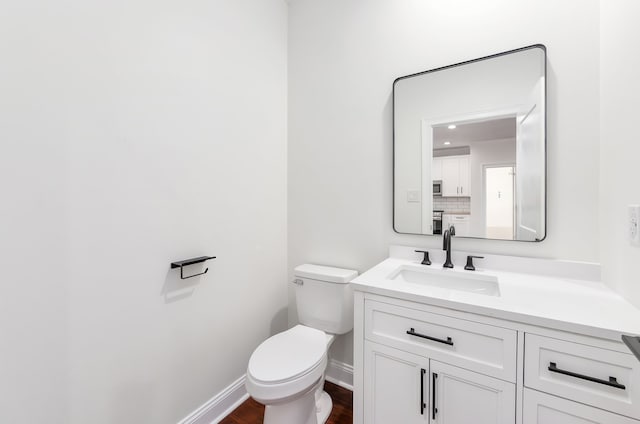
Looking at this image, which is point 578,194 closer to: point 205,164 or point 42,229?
point 205,164

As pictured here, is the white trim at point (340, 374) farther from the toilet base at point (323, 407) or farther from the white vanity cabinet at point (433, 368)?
the white vanity cabinet at point (433, 368)

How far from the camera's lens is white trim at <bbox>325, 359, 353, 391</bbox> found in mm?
1857

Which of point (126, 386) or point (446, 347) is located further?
point (126, 386)

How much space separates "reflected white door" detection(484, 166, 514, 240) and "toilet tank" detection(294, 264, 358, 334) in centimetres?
83

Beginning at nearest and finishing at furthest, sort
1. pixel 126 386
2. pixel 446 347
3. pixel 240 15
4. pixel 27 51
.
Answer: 1. pixel 27 51
2. pixel 446 347
3. pixel 126 386
4. pixel 240 15

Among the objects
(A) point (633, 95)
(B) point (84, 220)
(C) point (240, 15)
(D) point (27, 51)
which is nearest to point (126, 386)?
(B) point (84, 220)

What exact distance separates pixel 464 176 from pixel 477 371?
0.96 metres

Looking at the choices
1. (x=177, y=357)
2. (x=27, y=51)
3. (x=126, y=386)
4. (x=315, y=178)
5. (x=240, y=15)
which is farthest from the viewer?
(x=315, y=178)

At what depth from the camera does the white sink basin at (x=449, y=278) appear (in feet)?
4.37

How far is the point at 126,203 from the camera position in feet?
3.84

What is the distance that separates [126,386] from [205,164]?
1.07 meters

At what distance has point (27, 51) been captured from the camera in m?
0.91

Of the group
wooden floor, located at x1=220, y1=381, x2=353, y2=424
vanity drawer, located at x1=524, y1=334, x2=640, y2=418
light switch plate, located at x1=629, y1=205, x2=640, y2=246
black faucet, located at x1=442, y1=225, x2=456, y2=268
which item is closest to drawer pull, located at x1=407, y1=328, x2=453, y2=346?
vanity drawer, located at x1=524, y1=334, x2=640, y2=418

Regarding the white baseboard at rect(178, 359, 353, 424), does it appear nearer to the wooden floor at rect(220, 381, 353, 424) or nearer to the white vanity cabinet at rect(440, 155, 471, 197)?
the wooden floor at rect(220, 381, 353, 424)
